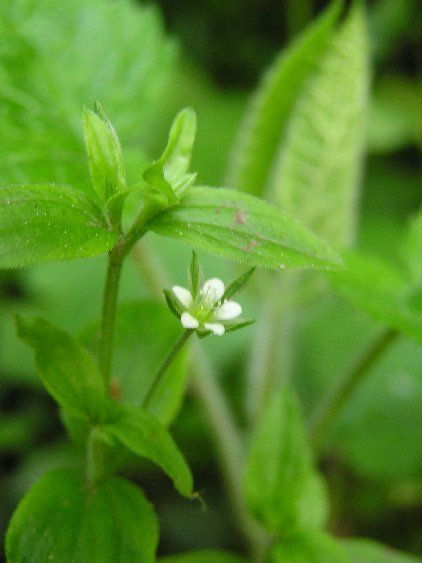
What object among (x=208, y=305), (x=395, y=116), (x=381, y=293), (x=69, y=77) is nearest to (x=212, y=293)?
(x=208, y=305)

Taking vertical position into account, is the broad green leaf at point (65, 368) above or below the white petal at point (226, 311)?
below

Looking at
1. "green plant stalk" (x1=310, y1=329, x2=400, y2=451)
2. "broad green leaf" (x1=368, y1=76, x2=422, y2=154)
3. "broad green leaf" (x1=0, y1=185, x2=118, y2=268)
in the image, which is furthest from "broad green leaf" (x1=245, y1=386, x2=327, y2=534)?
"broad green leaf" (x1=368, y1=76, x2=422, y2=154)

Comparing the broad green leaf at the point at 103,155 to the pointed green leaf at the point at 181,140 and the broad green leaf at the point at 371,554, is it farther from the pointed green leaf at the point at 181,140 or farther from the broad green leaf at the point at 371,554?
the broad green leaf at the point at 371,554

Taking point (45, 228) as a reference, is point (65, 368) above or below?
below

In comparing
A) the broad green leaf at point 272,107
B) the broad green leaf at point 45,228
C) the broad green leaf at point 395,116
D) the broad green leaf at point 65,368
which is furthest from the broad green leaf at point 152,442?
the broad green leaf at point 395,116

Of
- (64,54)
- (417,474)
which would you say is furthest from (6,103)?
(417,474)

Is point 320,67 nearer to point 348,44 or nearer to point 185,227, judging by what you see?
point 348,44

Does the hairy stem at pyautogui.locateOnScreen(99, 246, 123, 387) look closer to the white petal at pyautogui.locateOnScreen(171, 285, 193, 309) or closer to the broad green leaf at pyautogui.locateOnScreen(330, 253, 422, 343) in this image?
the white petal at pyautogui.locateOnScreen(171, 285, 193, 309)

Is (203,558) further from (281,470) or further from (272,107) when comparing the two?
(272,107)
